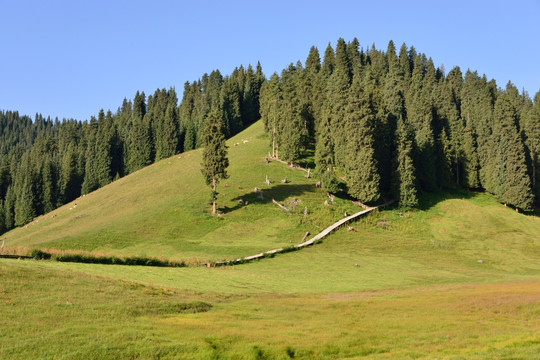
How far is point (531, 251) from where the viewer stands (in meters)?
61.8

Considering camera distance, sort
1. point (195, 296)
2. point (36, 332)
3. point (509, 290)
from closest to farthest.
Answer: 1. point (36, 332)
2. point (195, 296)
3. point (509, 290)

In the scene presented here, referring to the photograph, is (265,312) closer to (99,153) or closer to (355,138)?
(355,138)

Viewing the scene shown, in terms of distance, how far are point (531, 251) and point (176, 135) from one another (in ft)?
337

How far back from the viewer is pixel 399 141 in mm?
79125

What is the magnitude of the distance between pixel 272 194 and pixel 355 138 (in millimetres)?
17950

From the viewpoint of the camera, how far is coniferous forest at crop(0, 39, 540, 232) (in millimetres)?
78500

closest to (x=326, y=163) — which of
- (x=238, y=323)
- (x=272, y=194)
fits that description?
(x=272, y=194)

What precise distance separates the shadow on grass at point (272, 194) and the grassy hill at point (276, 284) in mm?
408

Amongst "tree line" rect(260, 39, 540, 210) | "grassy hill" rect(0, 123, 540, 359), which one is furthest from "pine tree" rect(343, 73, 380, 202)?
"grassy hill" rect(0, 123, 540, 359)

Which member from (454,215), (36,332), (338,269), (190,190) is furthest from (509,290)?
(190,190)

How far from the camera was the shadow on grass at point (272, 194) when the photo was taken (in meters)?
72.7

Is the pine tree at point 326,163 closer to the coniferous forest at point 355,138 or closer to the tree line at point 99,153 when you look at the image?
the coniferous forest at point 355,138

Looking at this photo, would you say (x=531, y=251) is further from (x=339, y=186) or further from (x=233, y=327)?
(x=233, y=327)

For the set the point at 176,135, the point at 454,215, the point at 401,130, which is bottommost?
the point at 454,215
